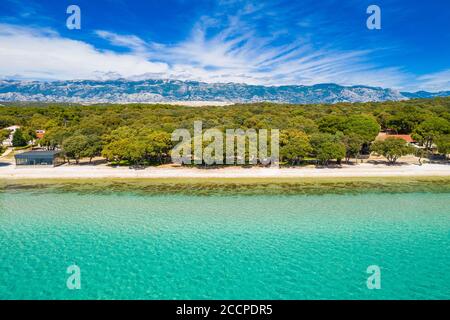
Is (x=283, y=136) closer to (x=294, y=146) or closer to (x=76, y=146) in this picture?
(x=294, y=146)

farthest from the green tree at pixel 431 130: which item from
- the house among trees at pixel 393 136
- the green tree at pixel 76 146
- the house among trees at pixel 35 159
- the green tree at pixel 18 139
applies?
the green tree at pixel 18 139

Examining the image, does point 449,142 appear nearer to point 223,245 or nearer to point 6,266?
point 223,245

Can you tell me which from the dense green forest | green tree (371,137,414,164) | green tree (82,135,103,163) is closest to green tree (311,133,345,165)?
the dense green forest

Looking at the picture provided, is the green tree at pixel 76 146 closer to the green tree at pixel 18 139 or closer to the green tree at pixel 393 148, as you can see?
the green tree at pixel 18 139

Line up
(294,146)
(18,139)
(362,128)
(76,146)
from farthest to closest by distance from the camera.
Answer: (18,139) → (362,128) → (76,146) → (294,146)

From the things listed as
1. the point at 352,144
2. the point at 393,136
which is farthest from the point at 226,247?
the point at 393,136

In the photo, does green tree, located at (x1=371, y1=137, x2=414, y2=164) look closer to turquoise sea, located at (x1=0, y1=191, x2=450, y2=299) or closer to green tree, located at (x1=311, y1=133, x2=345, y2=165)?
green tree, located at (x1=311, y1=133, x2=345, y2=165)
